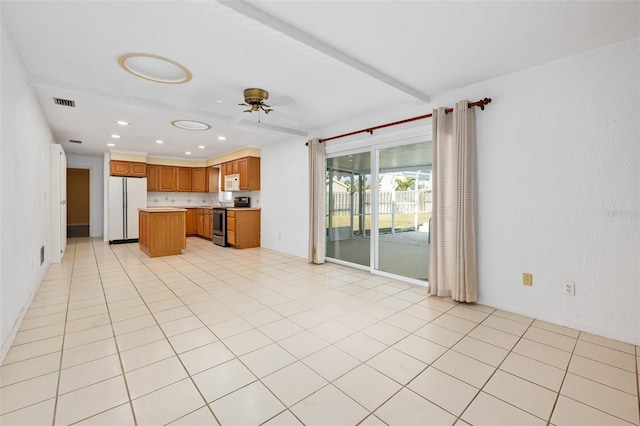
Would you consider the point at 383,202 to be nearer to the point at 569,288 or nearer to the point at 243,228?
the point at 569,288

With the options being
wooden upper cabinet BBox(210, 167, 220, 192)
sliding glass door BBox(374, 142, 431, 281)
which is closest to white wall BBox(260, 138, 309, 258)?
sliding glass door BBox(374, 142, 431, 281)

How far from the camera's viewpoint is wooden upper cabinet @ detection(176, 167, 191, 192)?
8684 mm

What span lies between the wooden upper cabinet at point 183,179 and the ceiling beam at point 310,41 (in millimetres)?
7539

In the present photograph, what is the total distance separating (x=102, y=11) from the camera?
2020 millimetres

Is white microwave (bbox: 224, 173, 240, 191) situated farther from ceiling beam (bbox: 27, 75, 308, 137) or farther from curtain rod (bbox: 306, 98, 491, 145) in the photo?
curtain rod (bbox: 306, 98, 491, 145)

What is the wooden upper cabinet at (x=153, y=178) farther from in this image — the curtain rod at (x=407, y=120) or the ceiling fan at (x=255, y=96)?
the ceiling fan at (x=255, y=96)

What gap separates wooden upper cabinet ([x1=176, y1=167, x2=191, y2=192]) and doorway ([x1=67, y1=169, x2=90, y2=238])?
2889mm

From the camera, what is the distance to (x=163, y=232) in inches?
227

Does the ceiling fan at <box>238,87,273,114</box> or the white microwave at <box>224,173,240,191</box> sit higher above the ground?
the ceiling fan at <box>238,87,273,114</box>

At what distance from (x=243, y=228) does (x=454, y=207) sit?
16.0ft

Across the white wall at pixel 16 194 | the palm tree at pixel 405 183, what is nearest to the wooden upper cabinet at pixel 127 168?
the white wall at pixel 16 194

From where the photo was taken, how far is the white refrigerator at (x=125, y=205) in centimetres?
736

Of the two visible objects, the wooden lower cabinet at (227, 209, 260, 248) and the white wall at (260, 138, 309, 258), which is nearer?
the white wall at (260, 138, 309, 258)

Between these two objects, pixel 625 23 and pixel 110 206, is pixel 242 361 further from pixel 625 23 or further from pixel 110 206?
pixel 110 206
